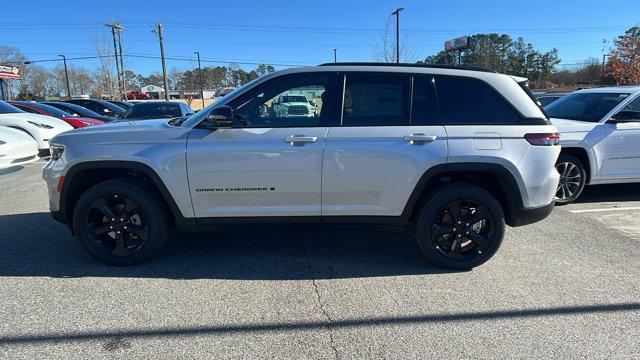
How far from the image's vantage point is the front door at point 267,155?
3842 millimetres

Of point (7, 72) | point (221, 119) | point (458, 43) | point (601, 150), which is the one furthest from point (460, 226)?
point (7, 72)

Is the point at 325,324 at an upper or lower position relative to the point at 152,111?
lower

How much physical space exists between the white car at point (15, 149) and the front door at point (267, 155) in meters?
4.31

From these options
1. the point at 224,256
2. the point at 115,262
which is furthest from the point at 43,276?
the point at 224,256

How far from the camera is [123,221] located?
408 cm

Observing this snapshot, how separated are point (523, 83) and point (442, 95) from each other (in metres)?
0.85

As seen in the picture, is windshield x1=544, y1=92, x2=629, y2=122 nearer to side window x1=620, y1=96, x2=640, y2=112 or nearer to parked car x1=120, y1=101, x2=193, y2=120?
side window x1=620, y1=96, x2=640, y2=112

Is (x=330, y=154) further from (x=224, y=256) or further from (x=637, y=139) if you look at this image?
(x=637, y=139)

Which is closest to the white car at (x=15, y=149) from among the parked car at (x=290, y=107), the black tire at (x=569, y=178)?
the parked car at (x=290, y=107)

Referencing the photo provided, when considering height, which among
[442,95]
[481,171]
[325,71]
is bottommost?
[481,171]

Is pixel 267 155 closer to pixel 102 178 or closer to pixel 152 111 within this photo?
pixel 102 178

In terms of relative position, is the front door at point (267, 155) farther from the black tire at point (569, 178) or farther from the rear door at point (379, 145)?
the black tire at point (569, 178)

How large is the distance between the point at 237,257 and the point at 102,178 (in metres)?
1.49

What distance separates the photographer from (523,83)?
4.18 m
